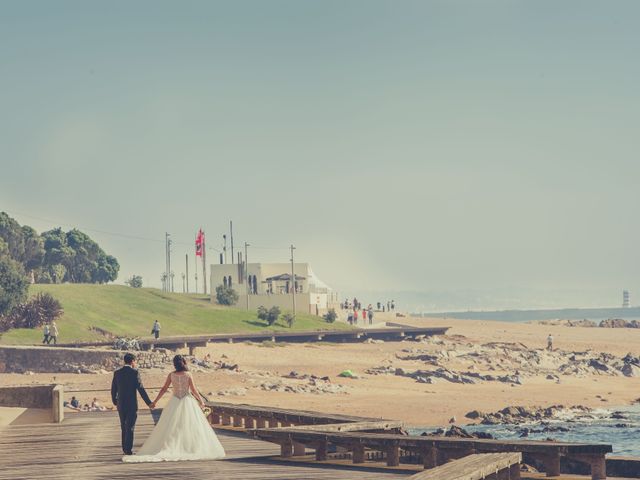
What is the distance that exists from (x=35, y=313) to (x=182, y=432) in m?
72.5

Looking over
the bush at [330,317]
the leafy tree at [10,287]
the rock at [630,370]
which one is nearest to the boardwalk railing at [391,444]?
the rock at [630,370]

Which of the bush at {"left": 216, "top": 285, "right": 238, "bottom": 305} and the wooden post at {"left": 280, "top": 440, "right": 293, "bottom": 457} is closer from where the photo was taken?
the wooden post at {"left": 280, "top": 440, "right": 293, "bottom": 457}

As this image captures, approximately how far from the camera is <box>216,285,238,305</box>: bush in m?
129

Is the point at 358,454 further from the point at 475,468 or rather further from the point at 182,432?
the point at 475,468

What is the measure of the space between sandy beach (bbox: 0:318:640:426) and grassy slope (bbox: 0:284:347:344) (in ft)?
39.9

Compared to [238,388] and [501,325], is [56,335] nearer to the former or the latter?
[238,388]

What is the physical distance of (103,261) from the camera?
184625 mm

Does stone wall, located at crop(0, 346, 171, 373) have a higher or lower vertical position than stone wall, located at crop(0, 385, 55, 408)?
higher

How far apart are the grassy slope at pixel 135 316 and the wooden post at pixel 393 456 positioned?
7001 centimetres

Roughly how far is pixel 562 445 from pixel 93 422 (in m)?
15.4

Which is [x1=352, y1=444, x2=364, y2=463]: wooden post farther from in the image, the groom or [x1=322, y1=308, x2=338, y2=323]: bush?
[x1=322, y1=308, x2=338, y2=323]: bush

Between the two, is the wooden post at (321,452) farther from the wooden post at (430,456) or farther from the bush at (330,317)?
the bush at (330,317)

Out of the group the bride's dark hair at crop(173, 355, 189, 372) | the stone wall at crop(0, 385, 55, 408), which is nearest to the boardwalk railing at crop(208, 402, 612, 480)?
the bride's dark hair at crop(173, 355, 189, 372)

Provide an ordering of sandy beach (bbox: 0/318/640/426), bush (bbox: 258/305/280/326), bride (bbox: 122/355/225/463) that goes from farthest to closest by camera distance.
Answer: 1. bush (bbox: 258/305/280/326)
2. sandy beach (bbox: 0/318/640/426)
3. bride (bbox: 122/355/225/463)
